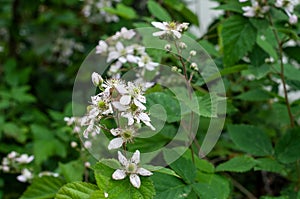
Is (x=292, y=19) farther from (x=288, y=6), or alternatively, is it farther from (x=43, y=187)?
(x=43, y=187)

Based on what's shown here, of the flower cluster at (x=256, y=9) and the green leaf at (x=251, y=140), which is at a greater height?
the flower cluster at (x=256, y=9)

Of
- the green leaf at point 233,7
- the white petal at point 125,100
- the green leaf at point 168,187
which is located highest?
the green leaf at point 233,7

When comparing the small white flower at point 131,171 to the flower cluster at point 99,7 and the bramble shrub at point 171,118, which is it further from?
the flower cluster at point 99,7

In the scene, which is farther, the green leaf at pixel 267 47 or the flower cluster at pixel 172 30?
the green leaf at pixel 267 47

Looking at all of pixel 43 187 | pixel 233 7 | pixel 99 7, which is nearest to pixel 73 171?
pixel 43 187

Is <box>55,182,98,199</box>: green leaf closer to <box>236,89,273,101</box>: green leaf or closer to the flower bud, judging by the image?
the flower bud

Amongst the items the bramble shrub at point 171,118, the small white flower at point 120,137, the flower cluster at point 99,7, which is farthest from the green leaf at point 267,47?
the flower cluster at point 99,7

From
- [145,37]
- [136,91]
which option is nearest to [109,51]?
[145,37]

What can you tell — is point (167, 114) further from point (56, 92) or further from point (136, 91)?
point (56, 92)

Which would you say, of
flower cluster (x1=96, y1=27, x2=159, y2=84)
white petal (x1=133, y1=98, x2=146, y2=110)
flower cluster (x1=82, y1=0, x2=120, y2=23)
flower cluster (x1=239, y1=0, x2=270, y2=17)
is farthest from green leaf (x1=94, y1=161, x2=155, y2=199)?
flower cluster (x1=82, y1=0, x2=120, y2=23)
